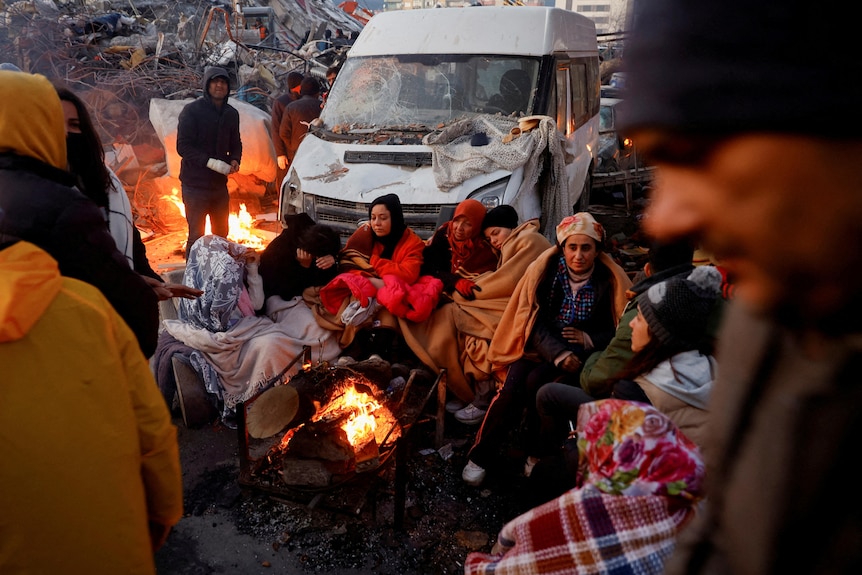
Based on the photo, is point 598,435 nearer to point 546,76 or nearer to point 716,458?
point 716,458

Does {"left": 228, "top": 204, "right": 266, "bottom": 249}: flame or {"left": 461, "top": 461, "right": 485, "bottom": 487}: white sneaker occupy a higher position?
{"left": 228, "top": 204, "right": 266, "bottom": 249}: flame

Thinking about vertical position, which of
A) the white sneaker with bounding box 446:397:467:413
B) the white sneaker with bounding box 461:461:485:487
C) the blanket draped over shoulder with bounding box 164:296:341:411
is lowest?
the white sneaker with bounding box 446:397:467:413

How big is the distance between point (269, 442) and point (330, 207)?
2.63 meters

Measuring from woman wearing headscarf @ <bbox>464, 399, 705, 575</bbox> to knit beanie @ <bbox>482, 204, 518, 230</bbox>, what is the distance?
336 cm

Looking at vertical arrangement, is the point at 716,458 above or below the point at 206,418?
above

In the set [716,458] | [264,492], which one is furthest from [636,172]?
[716,458]

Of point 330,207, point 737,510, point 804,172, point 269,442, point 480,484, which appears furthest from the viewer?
point 330,207

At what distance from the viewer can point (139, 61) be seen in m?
12.2

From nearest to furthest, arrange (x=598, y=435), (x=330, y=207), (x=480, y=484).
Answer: (x=598, y=435)
(x=480, y=484)
(x=330, y=207)

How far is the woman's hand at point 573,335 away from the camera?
12.9ft

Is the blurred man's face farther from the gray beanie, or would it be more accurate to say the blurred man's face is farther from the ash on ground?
the ash on ground

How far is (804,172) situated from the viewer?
0.50m

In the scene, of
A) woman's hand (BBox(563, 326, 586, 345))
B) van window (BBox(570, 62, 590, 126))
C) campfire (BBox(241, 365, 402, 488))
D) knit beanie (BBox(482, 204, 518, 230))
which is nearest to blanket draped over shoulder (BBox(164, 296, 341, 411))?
campfire (BBox(241, 365, 402, 488))

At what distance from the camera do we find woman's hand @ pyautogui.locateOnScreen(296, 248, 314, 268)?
468 centimetres
